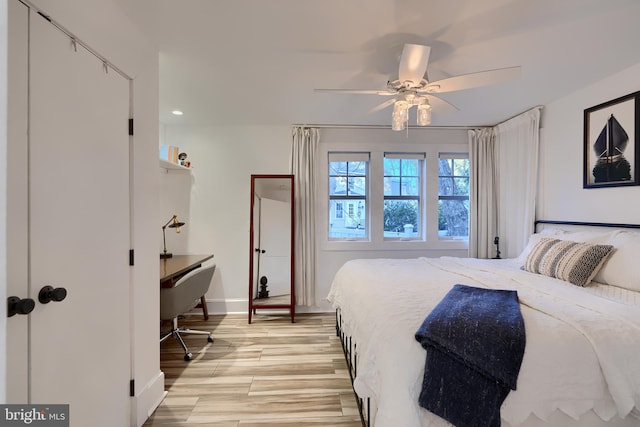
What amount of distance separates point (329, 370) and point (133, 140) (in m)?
2.26

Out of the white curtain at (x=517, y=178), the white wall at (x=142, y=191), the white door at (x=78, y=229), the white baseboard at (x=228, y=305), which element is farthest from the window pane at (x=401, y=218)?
the white door at (x=78, y=229)

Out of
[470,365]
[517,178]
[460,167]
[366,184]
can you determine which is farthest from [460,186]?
[470,365]

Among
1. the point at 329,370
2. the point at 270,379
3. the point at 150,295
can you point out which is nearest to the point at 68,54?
the point at 150,295

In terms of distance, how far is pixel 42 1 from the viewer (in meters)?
1.10

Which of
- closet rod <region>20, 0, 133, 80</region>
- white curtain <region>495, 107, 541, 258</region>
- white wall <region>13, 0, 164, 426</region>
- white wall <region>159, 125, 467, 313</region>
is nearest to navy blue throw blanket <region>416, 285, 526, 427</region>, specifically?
white wall <region>13, 0, 164, 426</region>

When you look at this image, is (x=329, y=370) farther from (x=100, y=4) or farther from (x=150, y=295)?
(x=100, y=4)

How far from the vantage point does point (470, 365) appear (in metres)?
1.10

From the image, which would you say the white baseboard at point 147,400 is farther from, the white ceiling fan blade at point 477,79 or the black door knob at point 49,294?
the white ceiling fan blade at point 477,79

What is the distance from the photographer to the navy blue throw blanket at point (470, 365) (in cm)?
104

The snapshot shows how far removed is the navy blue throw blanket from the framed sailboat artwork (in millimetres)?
1986

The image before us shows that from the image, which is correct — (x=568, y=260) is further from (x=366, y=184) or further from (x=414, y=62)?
(x=366, y=184)

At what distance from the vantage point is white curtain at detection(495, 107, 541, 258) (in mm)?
2979

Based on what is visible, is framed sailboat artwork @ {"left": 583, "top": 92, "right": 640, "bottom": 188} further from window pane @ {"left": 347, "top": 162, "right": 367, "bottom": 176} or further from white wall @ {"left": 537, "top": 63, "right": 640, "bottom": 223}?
window pane @ {"left": 347, "top": 162, "right": 367, "bottom": 176}

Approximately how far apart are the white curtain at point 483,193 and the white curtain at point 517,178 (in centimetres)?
7
